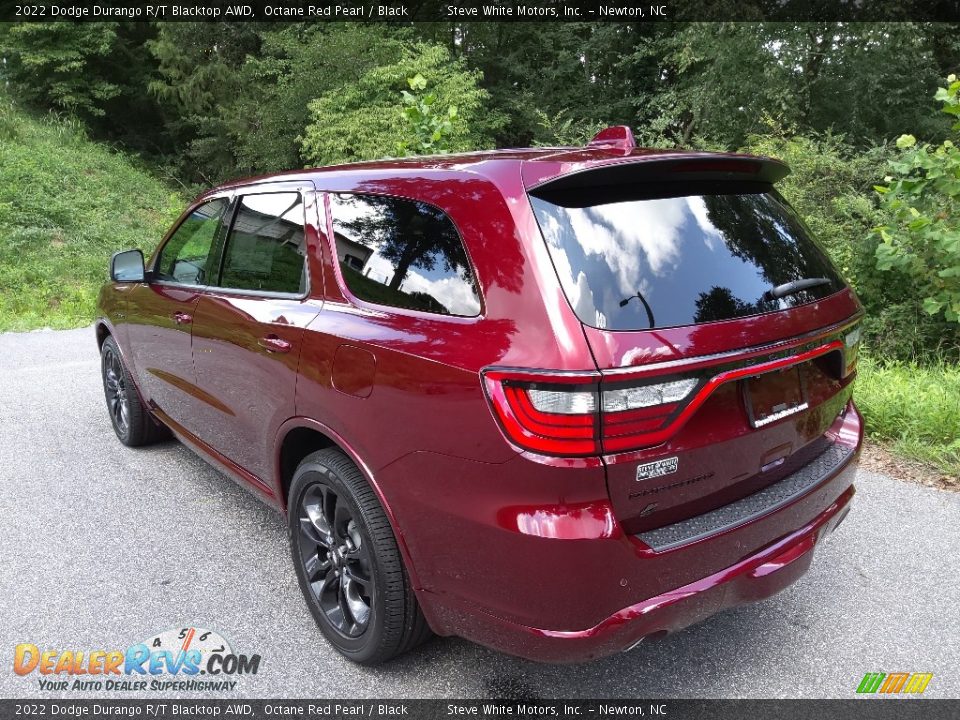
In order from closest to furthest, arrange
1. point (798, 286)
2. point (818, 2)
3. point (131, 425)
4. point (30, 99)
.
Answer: point (798, 286) < point (131, 425) < point (818, 2) < point (30, 99)

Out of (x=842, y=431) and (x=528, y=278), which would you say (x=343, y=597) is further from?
(x=842, y=431)

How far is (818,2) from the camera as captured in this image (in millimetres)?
14422

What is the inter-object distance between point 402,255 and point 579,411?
88 cm

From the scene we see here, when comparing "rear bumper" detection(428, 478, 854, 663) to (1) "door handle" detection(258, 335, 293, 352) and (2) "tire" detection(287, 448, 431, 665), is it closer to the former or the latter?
(2) "tire" detection(287, 448, 431, 665)

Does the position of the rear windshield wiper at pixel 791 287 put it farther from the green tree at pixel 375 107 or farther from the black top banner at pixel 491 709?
the green tree at pixel 375 107

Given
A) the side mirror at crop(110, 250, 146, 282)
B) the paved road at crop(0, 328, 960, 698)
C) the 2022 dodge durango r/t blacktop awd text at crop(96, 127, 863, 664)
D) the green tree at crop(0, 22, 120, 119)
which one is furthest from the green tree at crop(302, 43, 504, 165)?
the 2022 dodge durango r/t blacktop awd text at crop(96, 127, 863, 664)

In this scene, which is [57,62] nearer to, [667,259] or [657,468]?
[667,259]

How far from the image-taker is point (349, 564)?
2.55m

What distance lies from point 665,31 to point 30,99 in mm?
19805

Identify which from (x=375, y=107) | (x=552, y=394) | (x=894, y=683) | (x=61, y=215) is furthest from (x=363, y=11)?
(x=894, y=683)

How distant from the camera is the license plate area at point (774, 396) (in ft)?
6.81

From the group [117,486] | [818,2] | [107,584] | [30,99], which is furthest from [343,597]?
[30,99]

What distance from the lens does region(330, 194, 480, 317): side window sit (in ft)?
7.00

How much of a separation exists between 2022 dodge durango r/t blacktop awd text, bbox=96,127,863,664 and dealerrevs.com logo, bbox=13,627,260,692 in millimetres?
372
